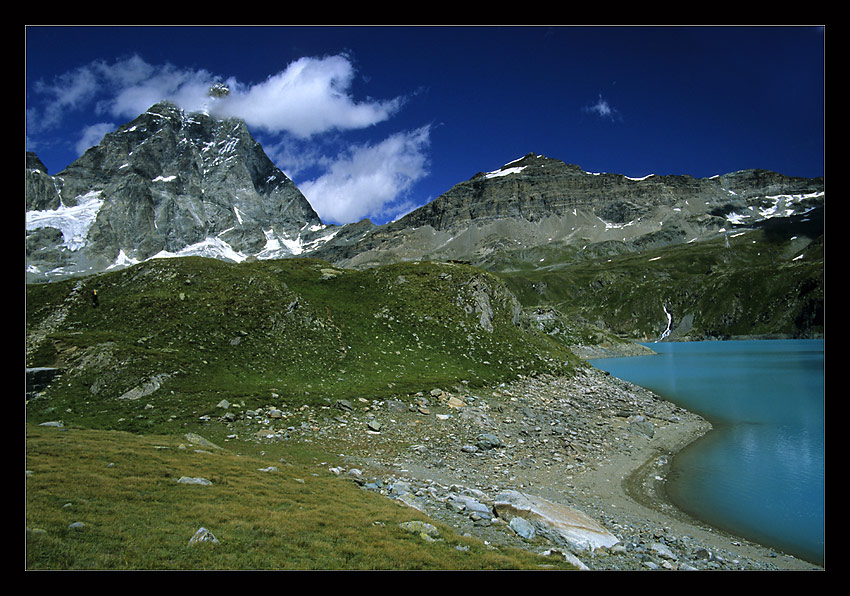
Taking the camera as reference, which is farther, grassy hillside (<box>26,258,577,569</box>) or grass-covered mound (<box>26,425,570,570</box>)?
grassy hillside (<box>26,258,577,569</box>)

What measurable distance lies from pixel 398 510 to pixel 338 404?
12.8 meters

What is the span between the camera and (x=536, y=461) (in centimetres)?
2172

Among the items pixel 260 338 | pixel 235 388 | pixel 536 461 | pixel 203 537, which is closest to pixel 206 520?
pixel 203 537

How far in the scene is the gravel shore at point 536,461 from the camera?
1309 centimetres

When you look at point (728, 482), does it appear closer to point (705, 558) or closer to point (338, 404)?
point (705, 558)

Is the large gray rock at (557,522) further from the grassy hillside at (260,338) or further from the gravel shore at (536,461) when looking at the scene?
the grassy hillside at (260,338)

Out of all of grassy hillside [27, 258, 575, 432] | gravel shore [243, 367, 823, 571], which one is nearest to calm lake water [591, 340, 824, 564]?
gravel shore [243, 367, 823, 571]

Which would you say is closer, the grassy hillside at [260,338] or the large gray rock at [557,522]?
the large gray rock at [557,522]

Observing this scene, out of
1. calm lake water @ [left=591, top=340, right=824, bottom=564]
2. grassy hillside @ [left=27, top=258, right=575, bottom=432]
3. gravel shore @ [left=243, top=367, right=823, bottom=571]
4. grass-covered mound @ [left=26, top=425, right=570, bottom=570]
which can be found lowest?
calm lake water @ [left=591, top=340, right=824, bottom=564]

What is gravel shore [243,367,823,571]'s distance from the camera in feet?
43.0

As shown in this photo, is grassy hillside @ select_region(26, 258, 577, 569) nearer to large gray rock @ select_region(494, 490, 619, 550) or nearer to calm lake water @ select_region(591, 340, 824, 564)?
large gray rock @ select_region(494, 490, 619, 550)

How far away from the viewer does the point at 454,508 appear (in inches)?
538

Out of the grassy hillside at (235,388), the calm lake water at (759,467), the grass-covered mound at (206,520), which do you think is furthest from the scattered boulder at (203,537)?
the calm lake water at (759,467)
